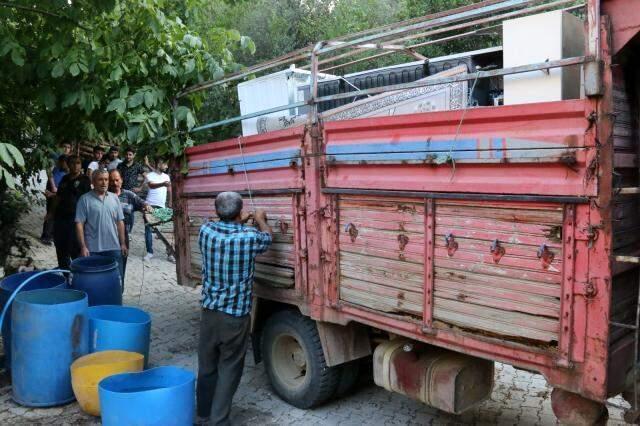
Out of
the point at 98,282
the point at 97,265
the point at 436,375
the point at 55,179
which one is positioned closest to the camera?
the point at 436,375

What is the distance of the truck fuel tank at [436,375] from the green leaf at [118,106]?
3235 mm

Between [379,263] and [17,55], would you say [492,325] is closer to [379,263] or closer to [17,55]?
[379,263]

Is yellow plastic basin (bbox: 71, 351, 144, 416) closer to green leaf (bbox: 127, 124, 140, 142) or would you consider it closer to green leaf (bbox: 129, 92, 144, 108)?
green leaf (bbox: 127, 124, 140, 142)

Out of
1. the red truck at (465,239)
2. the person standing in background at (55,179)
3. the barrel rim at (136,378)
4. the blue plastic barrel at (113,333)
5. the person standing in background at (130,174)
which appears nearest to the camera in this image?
the red truck at (465,239)

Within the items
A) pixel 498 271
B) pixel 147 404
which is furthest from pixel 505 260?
pixel 147 404

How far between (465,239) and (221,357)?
1945mm

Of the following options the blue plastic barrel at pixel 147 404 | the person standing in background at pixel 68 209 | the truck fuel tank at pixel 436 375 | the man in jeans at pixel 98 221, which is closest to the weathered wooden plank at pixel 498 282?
the truck fuel tank at pixel 436 375

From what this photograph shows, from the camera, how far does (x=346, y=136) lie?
3689 mm

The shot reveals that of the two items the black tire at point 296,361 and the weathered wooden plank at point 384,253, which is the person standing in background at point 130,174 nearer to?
the black tire at point 296,361

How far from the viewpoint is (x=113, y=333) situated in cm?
449

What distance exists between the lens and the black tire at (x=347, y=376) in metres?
4.16

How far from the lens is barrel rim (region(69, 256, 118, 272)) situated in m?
4.94

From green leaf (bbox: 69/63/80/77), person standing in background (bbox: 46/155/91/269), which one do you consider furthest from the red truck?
person standing in background (bbox: 46/155/91/269)

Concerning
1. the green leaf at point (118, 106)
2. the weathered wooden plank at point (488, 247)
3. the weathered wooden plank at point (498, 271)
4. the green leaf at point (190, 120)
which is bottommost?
the weathered wooden plank at point (498, 271)
